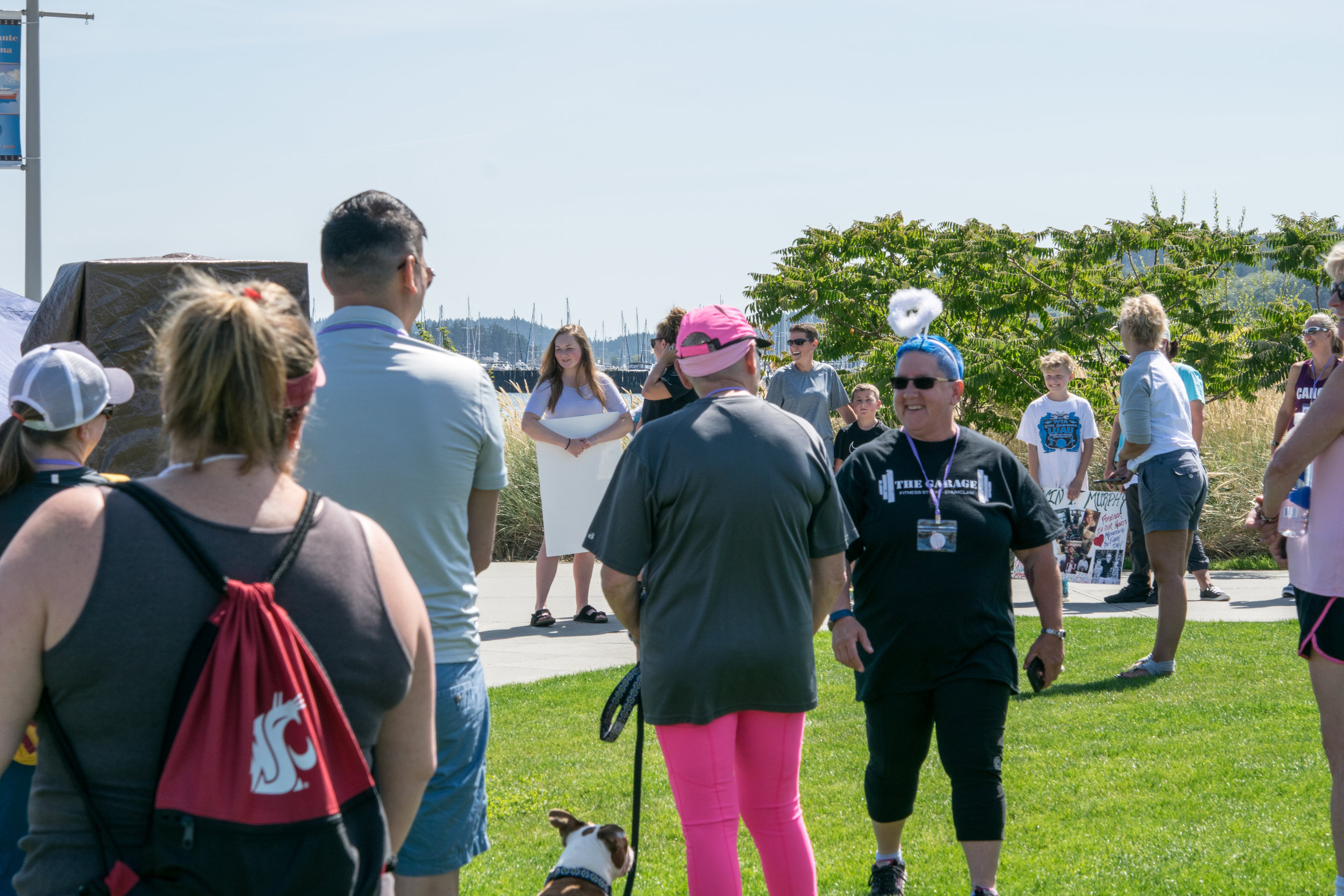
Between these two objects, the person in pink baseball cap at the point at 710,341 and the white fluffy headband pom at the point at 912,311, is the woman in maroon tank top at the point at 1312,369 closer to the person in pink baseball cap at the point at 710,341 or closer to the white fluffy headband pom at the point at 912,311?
the white fluffy headband pom at the point at 912,311

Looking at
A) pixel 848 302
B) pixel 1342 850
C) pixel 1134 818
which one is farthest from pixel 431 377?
pixel 848 302

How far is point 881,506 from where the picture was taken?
179 inches

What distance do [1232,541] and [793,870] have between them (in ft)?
40.1

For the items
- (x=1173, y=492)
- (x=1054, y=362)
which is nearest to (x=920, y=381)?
(x=1173, y=492)

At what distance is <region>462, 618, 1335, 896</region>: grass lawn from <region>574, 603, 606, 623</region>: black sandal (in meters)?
2.03

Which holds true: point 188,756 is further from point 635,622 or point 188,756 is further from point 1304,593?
point 1304,593

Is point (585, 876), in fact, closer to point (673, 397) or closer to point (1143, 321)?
point (673, 397)

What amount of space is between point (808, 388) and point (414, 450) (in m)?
7.99

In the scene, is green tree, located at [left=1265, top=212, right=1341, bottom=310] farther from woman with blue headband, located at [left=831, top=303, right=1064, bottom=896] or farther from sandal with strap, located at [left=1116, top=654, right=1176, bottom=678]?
woman with blue headband, located at [left=831, top=303, right=1064, bottom=896]

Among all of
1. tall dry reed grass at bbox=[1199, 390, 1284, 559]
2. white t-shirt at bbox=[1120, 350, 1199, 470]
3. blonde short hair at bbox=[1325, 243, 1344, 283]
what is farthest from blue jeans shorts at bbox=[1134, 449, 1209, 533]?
tall dry reed grass at bbox=[1199, 390, 1284, 559]

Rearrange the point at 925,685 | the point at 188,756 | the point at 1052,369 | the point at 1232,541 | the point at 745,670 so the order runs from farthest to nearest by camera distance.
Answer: the point at 1232,541
the point at 1052,369
the point at 925,685
the point at 745,670
the point at 188,756

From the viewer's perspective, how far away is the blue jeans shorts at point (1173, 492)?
7.34 metres

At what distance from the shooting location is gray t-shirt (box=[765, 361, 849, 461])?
1082 cm

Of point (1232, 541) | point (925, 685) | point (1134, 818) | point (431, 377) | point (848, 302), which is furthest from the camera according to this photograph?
point (848, 302)
